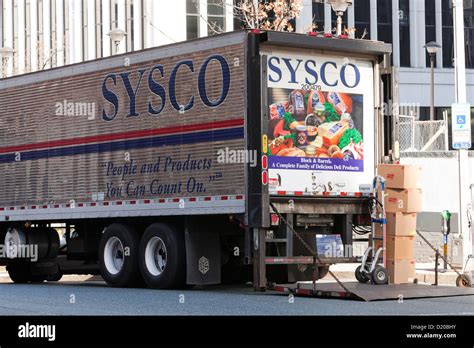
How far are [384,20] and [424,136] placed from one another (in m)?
37.1

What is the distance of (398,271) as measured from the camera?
20.3 meters

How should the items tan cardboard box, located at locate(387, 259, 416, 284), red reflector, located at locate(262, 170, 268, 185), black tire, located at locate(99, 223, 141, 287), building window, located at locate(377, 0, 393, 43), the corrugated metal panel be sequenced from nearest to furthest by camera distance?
red reflector, located at locate(262, 170, 268, 185) → the corrugated metal panel → tan cardboard box, located at locate(387, 259, 416, 284) → black tire, located at locate(99, 223, 141, 287) → building window, located at locate(377, 0, 393, 43)

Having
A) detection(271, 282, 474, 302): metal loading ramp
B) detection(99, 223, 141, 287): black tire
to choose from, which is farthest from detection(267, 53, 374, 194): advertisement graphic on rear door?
detection(99, 223, 141, 287): black tire

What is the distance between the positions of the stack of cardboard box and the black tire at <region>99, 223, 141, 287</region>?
4.23 metres

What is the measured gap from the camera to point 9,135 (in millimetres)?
24906

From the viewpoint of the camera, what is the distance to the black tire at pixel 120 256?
2138cm

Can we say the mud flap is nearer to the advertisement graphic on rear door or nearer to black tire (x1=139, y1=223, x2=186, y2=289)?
black tire (x1=139, y1=223, x2=186, y2=289)

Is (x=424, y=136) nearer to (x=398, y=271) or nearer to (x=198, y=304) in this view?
(x=398, y=271)

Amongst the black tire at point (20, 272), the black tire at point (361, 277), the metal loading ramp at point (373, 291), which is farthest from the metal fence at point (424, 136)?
the metal loading ramp at point (373, 291)

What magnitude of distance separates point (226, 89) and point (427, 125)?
1340 cm

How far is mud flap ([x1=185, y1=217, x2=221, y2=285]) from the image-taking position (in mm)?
20375

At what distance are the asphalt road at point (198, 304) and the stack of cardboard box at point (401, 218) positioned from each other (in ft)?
5.64

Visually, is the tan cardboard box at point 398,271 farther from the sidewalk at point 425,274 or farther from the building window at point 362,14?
the building window at point 362,14
